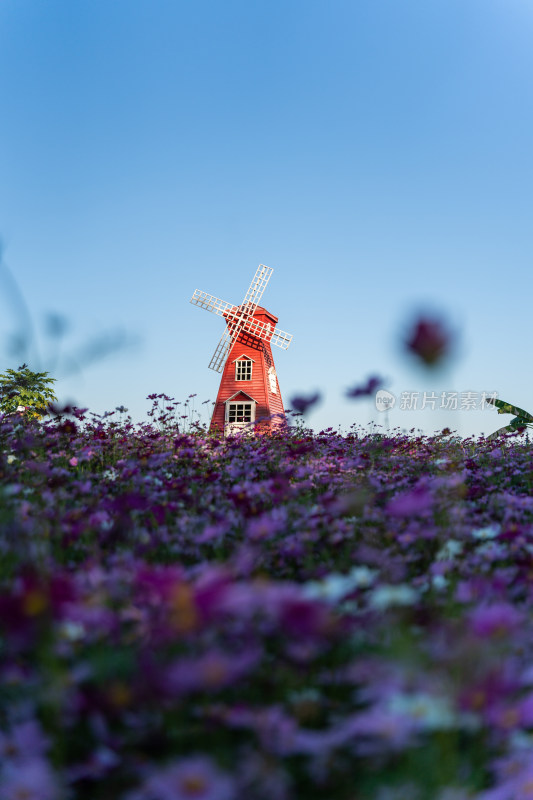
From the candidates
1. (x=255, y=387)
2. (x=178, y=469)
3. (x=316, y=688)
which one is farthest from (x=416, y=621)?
(x=255, y=387)

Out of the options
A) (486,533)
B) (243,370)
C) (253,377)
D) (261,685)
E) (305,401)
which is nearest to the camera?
(261,685)

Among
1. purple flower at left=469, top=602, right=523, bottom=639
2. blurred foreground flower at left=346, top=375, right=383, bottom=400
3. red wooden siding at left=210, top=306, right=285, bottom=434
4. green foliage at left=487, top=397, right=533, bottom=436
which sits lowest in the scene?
purple flower at left=469, top=602, right=523, bottom=639

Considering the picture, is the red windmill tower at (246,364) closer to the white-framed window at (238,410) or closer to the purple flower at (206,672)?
the white-framed window at (238,410)

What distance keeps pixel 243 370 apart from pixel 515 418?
10406mm

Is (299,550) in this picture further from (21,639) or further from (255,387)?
(255,387)

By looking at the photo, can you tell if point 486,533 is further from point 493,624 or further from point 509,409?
point 509,409

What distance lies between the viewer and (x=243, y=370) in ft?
75.6

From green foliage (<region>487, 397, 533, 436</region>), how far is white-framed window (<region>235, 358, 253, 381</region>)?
10.1m

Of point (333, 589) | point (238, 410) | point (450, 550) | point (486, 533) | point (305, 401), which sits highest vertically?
point (238, 410)

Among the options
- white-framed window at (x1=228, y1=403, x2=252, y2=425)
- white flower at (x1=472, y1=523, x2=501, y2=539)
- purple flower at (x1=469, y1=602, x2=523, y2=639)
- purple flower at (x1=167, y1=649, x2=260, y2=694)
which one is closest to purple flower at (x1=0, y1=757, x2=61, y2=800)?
purple flower at (x1=167, y1=649, x2=260, y2=694)

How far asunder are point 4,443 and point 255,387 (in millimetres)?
15222

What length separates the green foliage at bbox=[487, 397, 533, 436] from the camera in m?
14.2

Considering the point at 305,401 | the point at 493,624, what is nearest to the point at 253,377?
the point at 305,401

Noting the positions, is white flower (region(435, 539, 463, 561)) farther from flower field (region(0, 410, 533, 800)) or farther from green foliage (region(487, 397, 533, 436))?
green foliage (region(487, 397, 533, 436))
